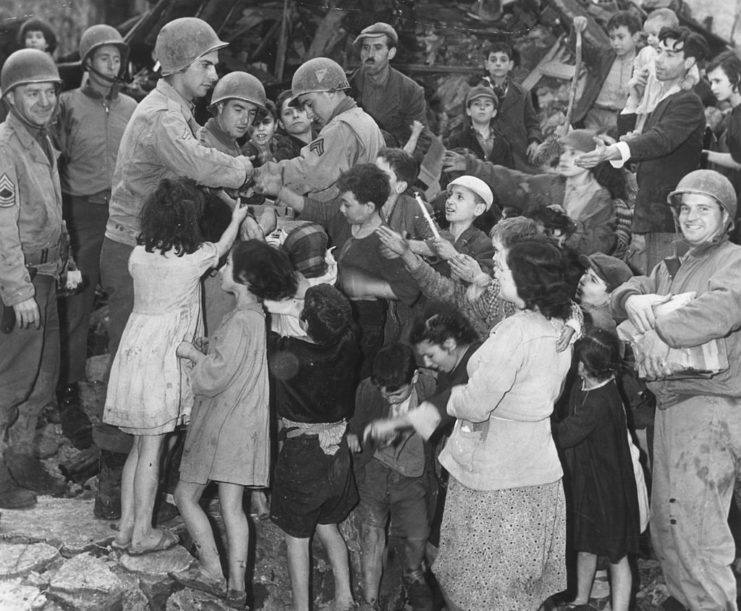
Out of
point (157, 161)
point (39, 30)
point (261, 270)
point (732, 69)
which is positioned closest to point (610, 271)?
point (261, 270)

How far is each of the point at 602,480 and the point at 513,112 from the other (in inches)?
171

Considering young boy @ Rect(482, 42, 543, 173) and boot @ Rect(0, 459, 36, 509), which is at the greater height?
young boy @ Rect(482, 42, 543, 173)

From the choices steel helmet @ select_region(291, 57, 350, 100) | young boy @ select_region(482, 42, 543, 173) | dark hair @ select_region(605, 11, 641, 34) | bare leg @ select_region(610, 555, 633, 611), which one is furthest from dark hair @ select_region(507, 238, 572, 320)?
dark hair @ select_region(605, 11, 641, 34)

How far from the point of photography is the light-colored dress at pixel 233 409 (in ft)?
15.6

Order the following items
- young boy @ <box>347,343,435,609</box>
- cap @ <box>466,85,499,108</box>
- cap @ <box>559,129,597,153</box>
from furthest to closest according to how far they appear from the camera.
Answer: cap @ <box>466,85,499,108</box> → cap @ <box>559,129,597,153</box> → young boy @ <box>347,343,435,609</box>

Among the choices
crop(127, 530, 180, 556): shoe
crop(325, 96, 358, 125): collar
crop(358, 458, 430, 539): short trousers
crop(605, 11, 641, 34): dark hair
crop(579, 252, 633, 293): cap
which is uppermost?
crop(605, 11, 641, 34): dark hair

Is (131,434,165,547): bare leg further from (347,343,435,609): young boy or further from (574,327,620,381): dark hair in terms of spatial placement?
(574,327,620,381): dark hair

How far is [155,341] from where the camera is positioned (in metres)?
4.96

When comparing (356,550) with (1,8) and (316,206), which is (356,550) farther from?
(1,8)

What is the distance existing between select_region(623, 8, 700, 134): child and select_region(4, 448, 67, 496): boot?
4816mm

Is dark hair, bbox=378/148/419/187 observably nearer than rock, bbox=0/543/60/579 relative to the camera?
No

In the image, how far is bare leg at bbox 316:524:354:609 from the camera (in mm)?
5062

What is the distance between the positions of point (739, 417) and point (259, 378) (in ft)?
8.02

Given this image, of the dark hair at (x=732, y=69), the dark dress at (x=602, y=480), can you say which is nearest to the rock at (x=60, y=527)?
the dark dress at (x=602, y=480)
